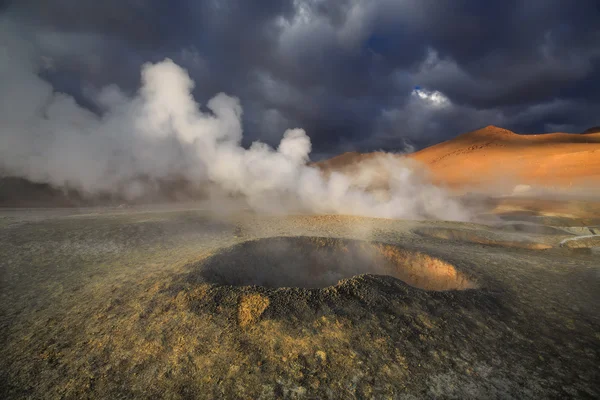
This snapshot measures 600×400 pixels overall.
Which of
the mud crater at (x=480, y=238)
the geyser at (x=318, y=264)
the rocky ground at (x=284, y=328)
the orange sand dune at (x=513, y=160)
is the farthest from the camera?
the orange sand dune at (x=513, y=160)

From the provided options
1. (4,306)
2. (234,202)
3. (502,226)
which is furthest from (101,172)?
(502,226)

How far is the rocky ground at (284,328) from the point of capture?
106 inches

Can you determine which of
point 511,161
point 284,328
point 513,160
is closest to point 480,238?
point 284,328

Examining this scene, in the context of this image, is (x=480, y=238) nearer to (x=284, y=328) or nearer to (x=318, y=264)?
(x=318, y=264)

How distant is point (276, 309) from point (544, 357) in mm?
3493

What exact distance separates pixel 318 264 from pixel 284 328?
Result: 421cm

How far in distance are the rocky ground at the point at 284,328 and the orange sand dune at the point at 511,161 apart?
84.4ft

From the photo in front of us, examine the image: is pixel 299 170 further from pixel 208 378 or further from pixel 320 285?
pixel 208 378

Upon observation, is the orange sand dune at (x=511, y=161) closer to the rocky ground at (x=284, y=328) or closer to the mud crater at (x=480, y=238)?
the mud crater at (x=480, y=238)

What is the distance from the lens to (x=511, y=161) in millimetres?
36344

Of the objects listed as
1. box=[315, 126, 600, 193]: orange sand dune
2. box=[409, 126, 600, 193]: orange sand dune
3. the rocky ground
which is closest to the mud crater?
the rocky ground

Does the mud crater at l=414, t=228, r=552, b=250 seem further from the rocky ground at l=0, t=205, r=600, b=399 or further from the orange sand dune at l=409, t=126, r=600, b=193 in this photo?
the orange sand dune at l=409, t=126, r=600, b=193

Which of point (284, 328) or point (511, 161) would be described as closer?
point (284, 328)

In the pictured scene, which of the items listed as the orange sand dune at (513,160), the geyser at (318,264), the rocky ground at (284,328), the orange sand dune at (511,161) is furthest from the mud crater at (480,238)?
the orange sand dune at (513,160)
